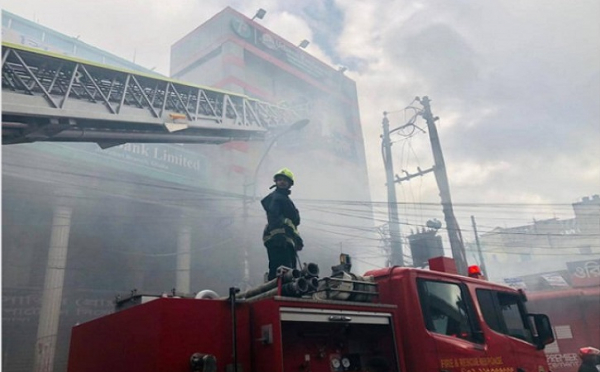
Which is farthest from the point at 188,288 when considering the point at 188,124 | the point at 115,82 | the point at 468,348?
the point at 468,348

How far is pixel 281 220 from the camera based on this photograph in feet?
15.1

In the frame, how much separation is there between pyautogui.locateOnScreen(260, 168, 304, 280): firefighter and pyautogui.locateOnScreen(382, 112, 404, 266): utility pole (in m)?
15.1

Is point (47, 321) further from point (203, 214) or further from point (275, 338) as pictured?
point (275, 338)

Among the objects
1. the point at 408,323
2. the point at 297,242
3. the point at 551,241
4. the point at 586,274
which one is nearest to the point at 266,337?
the point at 408,323

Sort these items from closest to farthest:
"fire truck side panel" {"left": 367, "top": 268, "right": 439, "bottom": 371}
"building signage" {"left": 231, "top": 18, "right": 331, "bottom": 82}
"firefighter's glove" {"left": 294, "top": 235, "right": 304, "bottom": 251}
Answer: "fire truck side panel" {"left": 367, "top": 268, "right": 439, "bottom": 371}
"firefighter's glove" {"left": 294, "top": 235, "right": 304, "bottom": 251}
"building signage" {"left": 231, "top": 18, "right": 331, "bottom": 82}

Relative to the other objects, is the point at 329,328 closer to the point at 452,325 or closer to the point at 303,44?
the point at 452,325

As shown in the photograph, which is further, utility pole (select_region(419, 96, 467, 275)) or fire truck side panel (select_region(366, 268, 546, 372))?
utility pole (select_region(419, 96, 467, 275))

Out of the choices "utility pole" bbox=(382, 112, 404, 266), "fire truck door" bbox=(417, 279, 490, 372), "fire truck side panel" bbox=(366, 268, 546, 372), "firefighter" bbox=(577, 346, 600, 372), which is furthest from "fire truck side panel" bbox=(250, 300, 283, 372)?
"utility pole" bbox=(382, 112, 404, 266)

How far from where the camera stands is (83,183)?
13500 millimetres

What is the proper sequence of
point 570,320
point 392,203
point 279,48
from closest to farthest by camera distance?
1. point 570,320
2. point 392,203
3. point 279,48

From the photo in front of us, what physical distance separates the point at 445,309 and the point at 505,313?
3.21ft

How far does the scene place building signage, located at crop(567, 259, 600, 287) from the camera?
53.6 feet

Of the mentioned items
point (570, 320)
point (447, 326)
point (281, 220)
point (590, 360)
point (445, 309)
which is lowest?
point (570, 320)

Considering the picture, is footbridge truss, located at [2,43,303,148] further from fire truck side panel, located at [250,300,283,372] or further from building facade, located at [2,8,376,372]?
fire truck side panel, located at [250,300,283,372]
